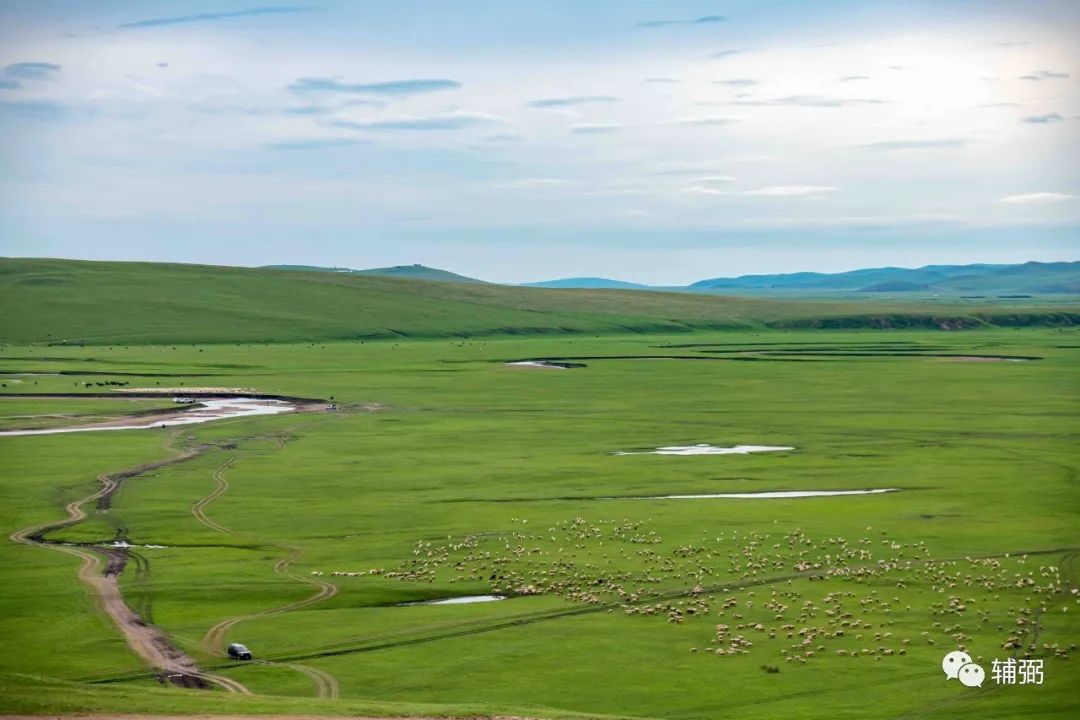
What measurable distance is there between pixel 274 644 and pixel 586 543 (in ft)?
48.5

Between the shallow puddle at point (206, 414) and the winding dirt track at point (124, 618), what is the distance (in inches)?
1011

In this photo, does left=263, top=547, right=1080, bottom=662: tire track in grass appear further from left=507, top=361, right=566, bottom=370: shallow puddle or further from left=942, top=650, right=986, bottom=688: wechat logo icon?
left=507, top=361, right=566, bottom=370: shallow puddle

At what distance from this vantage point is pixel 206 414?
91812 millimetres

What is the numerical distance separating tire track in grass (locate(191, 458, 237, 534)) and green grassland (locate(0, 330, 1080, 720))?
1.05ft

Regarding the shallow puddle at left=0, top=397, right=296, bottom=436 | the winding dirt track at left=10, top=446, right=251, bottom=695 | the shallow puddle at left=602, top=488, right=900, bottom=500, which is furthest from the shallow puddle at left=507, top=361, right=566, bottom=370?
the winding dirt track at left=10, top=446, right=251, bottom=695

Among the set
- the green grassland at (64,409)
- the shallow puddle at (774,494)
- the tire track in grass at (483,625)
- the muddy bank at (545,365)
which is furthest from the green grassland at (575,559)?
the muddy bank at (545,365)

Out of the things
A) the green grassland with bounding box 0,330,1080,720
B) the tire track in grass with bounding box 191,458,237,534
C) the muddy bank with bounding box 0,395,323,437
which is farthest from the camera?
the muddy bank with bounding box 0,395,323,437

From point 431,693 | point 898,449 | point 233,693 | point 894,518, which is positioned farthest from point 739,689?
point 898,449

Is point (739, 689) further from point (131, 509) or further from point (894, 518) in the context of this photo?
point (131, 509)

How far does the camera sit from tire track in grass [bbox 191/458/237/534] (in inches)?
2029

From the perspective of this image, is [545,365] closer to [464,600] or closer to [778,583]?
[778,583]

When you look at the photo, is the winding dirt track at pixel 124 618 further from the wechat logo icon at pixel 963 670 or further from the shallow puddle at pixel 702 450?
the shallow puddle at pixel 702 450

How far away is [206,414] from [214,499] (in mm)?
35184

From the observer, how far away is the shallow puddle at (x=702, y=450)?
71.2 metres
